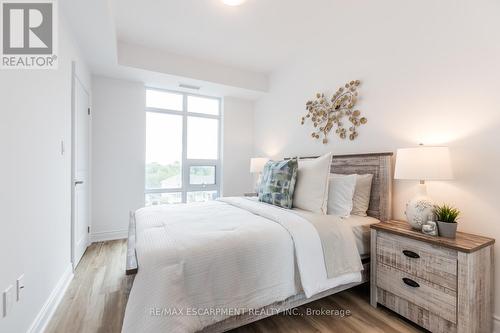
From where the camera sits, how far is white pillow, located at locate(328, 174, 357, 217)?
83.0 inches

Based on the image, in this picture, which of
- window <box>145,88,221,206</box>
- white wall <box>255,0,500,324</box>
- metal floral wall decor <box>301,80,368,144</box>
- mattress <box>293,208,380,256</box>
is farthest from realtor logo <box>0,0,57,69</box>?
metal floral wall decor <box>301,80,368,144</box>

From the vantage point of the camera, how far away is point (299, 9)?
2.40 m

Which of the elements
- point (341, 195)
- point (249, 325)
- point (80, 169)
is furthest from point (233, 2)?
point (249, 325)

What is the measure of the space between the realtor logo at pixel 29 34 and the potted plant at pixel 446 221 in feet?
8.98

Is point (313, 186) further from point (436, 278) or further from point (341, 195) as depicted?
point (436, 278)

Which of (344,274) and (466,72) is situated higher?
(466,72)

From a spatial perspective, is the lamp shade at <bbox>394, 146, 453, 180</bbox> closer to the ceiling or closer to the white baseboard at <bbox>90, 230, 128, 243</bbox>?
the ceiling

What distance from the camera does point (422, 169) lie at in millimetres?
1637

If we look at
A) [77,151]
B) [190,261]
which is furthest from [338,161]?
[77,151]

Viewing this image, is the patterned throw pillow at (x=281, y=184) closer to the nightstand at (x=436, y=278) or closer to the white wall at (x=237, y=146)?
the nightstand at (x=436, y=278)

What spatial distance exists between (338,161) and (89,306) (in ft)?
8.79

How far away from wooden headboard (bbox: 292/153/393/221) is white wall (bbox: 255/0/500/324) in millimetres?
96

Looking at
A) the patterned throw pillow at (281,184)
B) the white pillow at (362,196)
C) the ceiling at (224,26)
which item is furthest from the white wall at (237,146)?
the white pillow at (362,196)

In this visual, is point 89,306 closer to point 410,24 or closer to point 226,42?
point 226,42
